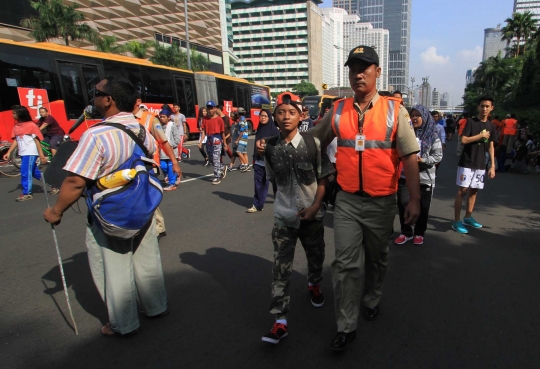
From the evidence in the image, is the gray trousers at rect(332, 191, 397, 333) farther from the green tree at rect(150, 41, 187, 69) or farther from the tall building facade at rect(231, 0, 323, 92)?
the tall building facade at rect(231, 0, 323, 92)

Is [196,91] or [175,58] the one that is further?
[175,58]

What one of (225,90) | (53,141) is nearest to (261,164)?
(53,141)

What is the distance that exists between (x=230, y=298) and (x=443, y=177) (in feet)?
26.5

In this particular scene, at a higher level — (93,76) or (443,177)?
(93,76)

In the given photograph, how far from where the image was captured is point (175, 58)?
36.1 meters

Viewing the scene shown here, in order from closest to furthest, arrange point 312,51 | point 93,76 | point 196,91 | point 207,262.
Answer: point 207,262 < point 93,76 < point 196,91 < point 312,51

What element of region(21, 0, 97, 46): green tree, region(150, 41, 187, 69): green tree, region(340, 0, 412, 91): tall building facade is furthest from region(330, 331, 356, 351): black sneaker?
region(340, 0, 412, 91): tall building facade

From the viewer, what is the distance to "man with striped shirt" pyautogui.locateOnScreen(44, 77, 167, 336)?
2305 mm

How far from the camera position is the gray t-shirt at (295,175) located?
262 cm

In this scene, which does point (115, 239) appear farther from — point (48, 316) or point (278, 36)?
point (278, 36)

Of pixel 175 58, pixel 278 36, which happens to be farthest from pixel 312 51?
pixel 175 58

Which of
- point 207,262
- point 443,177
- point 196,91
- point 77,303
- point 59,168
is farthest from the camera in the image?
point 196,91

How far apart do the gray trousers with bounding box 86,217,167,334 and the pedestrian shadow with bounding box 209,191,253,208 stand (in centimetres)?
375

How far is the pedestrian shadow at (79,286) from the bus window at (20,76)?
972cm
